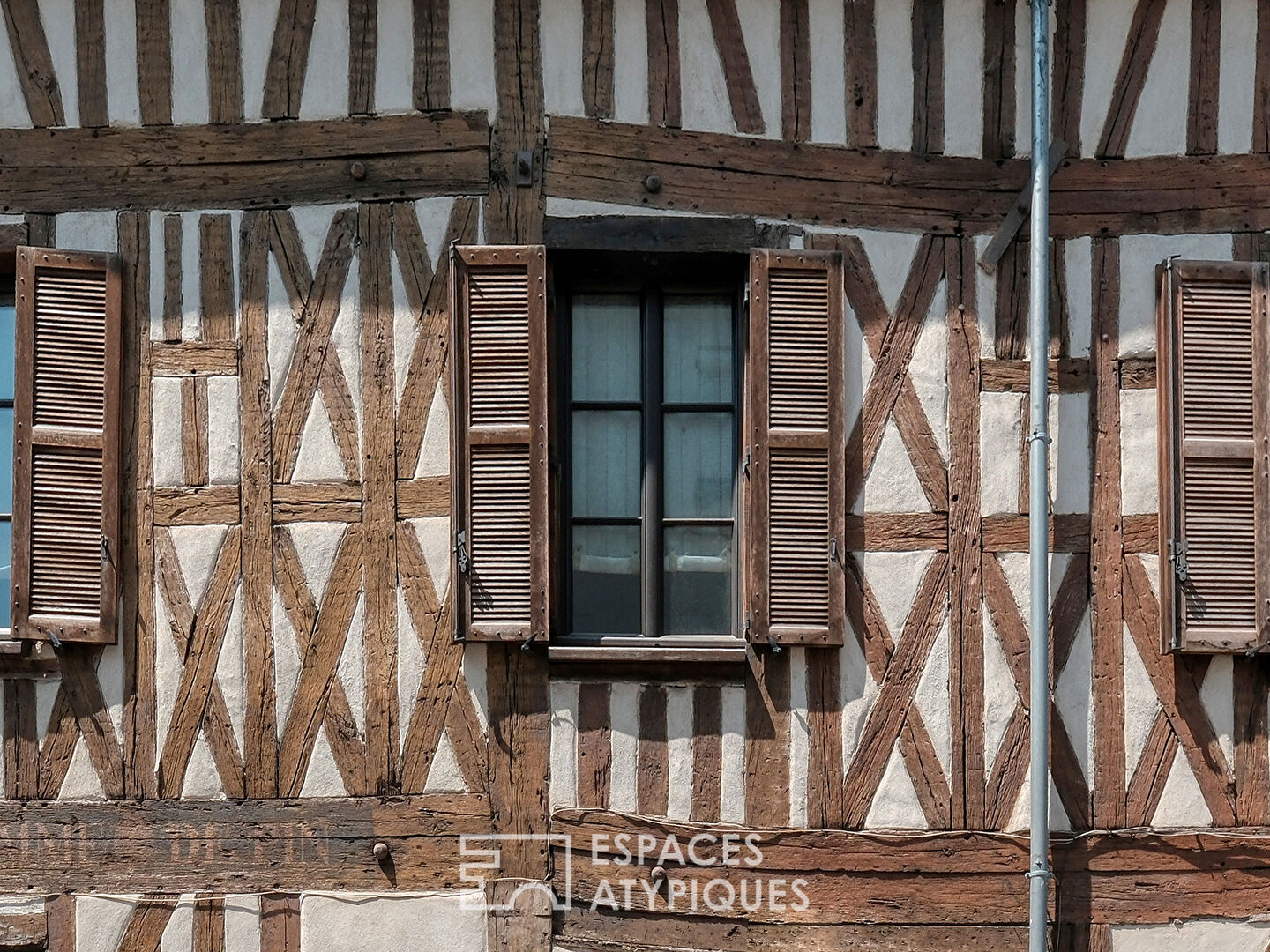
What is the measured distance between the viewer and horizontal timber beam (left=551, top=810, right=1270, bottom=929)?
446cm

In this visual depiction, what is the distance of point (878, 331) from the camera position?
4.59 m

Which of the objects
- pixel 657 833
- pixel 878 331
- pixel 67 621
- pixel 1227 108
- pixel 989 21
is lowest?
pixel 657 833

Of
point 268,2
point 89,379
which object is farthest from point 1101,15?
point 89,379

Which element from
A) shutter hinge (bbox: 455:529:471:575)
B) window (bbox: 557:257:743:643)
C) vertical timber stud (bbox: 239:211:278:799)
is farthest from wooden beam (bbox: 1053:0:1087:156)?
vertical timber stud (bbox: 239:211:278:799)

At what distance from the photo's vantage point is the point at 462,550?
4430 mm

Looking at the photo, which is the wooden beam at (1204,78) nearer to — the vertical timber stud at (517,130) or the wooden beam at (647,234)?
the wooden beam at (647,234)

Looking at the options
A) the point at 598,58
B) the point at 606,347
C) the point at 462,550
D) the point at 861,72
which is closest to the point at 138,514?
the point at 462,550

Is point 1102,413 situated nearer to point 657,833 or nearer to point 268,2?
point 657,833

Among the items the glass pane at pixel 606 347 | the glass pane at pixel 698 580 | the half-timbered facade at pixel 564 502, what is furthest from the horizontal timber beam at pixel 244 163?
the glass pane at pixel 698 580

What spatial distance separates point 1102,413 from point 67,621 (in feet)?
11.9

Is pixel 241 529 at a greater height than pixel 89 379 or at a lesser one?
lesser

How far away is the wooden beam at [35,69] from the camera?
15.3 feet

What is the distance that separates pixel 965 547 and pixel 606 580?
126cm

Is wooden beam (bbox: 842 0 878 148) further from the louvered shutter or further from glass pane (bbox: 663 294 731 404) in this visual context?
the louvered shutter
